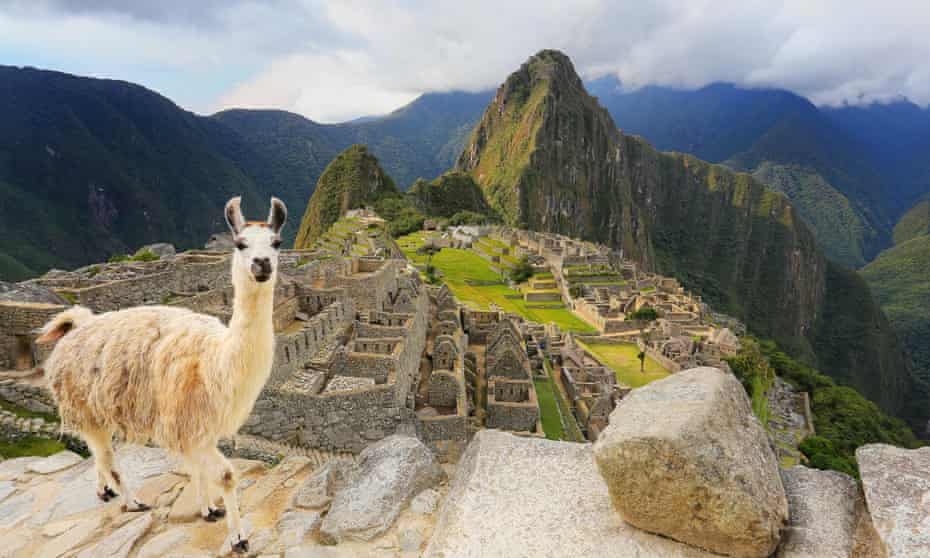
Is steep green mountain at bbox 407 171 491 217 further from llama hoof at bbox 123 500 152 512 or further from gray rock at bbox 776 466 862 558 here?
gray rock at bbox 776 466 862 558

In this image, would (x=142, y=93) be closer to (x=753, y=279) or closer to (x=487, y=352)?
(x=487, y=352)

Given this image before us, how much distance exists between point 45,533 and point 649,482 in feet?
14.6

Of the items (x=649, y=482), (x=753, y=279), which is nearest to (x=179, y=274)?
(x=649, y=482)

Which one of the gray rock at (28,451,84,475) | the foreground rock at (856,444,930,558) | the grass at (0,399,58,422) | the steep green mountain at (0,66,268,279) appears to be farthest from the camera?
the steep green mountain at (0,66,268,279)

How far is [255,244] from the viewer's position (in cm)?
286

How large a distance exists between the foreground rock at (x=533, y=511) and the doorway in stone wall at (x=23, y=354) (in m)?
8.51

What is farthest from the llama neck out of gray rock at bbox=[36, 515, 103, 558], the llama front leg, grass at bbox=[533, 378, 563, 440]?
grass at bbox=[533, 378, 563, 440]

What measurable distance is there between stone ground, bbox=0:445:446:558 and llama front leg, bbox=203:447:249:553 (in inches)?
3.8

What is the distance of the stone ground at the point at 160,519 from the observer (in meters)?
3.44

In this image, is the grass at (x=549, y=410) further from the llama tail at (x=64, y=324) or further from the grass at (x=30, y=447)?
the llama tail at (x=64, y=324)

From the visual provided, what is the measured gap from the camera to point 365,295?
15.1 m

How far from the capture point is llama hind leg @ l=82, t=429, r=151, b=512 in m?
3.82

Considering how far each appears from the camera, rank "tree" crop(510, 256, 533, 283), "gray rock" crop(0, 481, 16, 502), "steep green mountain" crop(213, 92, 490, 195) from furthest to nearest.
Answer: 1. "steep green mountain" crop(213, 92, 490, 195)
2. "tree" crop(510, 256, 533, 283)
3. "gray rock" crop(0, 481, 16, 502)

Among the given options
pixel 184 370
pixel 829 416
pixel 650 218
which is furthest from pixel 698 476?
pixel 650 218
